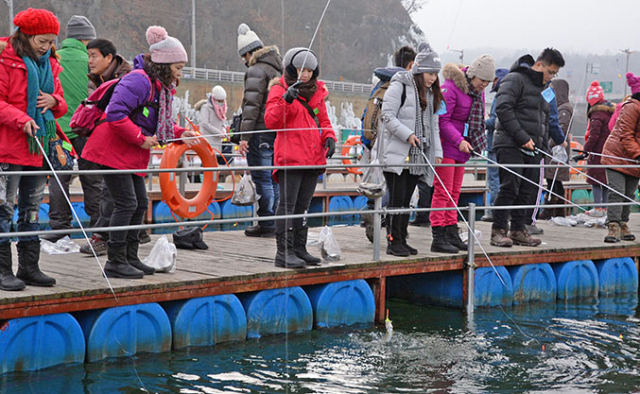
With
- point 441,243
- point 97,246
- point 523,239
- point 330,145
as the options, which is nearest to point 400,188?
point 441,243

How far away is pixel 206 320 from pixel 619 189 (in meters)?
5.27

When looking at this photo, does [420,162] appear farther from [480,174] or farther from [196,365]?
[480,174]

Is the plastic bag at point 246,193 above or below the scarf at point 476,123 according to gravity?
below

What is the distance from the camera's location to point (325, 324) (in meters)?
6.74

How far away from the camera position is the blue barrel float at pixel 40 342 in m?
5.00

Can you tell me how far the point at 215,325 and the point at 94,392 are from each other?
51.1 inches

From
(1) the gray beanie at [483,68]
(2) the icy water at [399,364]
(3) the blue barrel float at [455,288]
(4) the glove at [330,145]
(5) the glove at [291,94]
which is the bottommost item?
(2) the icy water at [399,364]

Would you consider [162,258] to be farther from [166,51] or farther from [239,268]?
[166,51]

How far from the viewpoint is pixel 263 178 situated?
8523 millimetres

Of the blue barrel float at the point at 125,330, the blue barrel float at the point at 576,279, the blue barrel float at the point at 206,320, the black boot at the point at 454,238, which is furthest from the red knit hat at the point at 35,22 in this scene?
the blue barrel float at the point at 576,279

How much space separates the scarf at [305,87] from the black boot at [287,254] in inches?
41.6

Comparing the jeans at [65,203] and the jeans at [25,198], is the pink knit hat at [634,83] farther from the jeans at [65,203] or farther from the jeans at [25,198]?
the jeans at [25,198]

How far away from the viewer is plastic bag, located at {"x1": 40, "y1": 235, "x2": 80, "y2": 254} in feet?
22.7

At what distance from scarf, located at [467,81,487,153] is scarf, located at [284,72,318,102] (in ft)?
6.03
